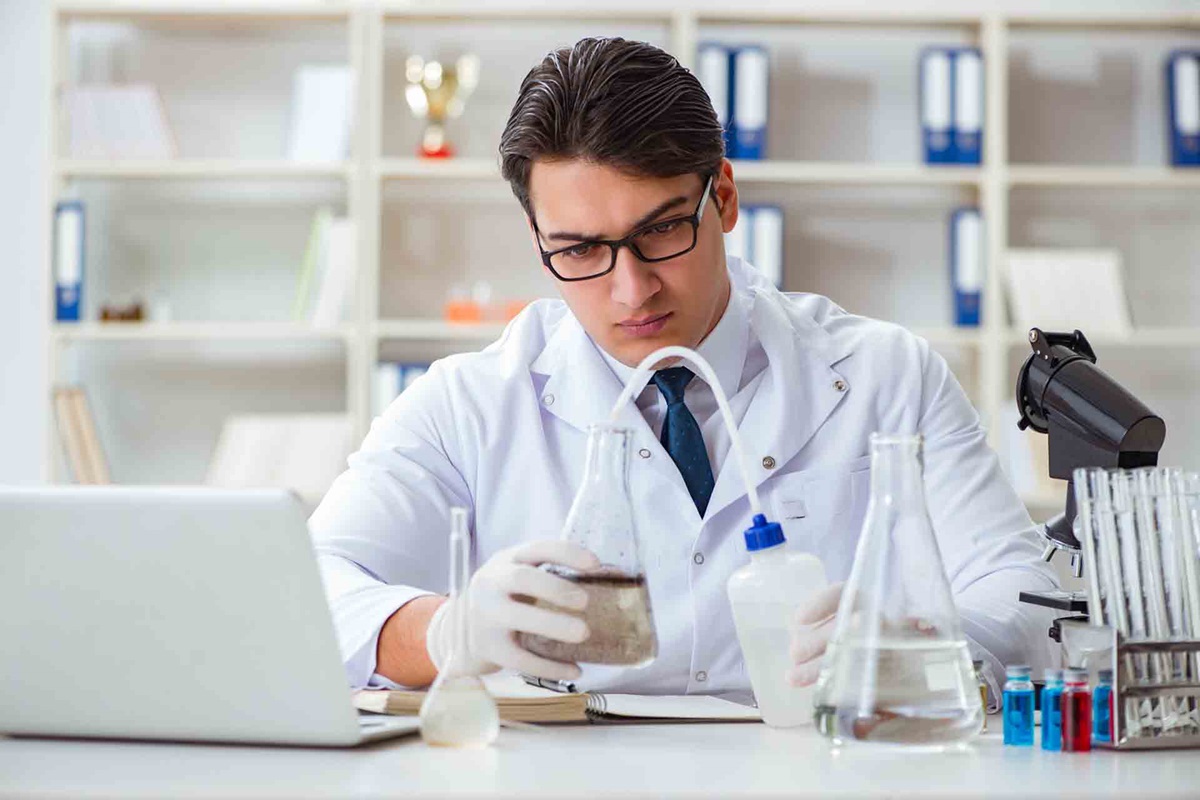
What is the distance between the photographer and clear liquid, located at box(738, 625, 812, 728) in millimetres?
1029

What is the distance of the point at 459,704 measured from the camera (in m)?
0.95

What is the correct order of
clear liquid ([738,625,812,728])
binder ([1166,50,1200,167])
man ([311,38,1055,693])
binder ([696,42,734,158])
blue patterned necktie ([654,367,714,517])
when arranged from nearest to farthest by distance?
clear liquid ([738,625,812,728]), man ([311,38,1055,693]), blue patterned necktie ([654,367,714,517]), binder ([696,42,734,158]), binder ([1166,50,1200,167])

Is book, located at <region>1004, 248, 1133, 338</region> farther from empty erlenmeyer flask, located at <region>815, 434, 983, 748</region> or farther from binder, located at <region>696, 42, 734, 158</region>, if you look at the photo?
empty erlenmeyer flask, located at <region>815, 434, 983, 748</region>

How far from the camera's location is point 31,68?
353 centimetres

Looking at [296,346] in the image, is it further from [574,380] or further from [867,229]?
[574,380]

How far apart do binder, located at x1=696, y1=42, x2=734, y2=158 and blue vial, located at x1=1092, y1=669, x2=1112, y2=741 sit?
248 centimetres

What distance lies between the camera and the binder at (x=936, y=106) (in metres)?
3.35

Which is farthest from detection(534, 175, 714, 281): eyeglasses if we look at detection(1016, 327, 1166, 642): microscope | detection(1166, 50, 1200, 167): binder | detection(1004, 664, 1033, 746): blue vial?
detection(1166, 50, 1200, 167): binder

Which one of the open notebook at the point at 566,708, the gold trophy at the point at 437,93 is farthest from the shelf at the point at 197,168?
the open notebook at the point at 566,708

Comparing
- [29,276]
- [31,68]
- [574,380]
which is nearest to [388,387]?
[29,276]

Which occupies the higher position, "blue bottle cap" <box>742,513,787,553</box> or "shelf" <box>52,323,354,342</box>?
"shelf" <box>52,323,354,342</box>

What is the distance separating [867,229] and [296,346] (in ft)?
4.92

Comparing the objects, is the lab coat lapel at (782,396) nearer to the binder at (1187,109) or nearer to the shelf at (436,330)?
the shelf at (436,330)

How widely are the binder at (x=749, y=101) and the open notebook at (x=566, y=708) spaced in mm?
2377
